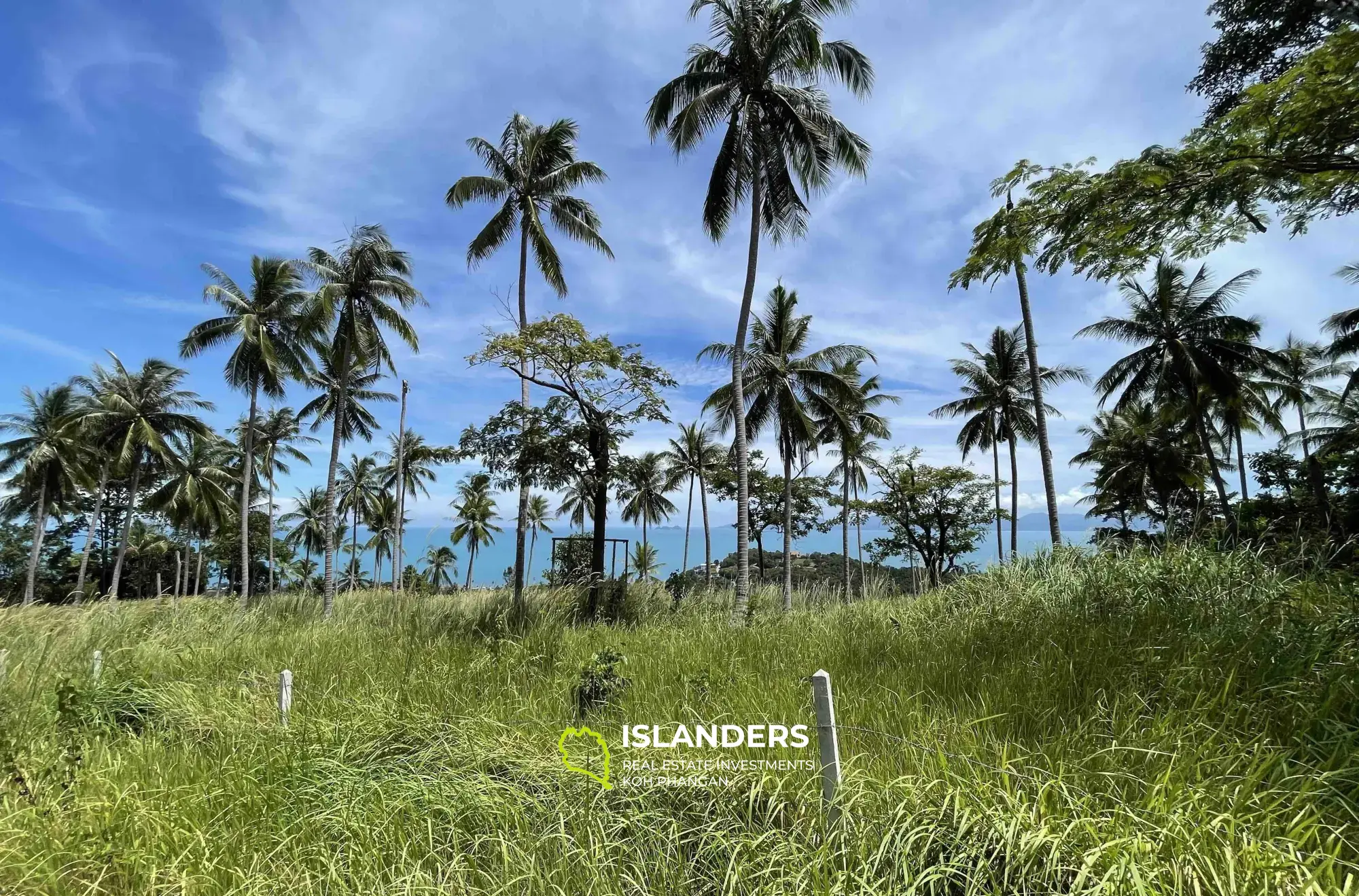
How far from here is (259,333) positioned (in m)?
21.3

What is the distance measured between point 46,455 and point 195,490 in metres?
5.41

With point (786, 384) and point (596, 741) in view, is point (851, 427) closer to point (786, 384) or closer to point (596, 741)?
point (786, 384)

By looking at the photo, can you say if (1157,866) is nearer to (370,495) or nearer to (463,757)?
(463,757)

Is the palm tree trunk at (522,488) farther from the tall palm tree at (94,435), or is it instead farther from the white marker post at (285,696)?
the tall palm tree at (94,435)

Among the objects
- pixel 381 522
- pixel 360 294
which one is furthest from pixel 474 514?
pixel 360 294

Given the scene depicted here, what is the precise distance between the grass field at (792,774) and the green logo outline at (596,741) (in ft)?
0.21

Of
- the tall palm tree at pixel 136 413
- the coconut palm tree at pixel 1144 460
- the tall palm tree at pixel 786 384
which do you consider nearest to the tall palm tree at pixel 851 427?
the tall palm tree at pixel 786 384

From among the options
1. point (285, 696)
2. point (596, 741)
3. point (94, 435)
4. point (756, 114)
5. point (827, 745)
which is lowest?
point (596, 741)

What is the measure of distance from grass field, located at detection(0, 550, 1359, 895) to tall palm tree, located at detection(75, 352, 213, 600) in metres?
24.6

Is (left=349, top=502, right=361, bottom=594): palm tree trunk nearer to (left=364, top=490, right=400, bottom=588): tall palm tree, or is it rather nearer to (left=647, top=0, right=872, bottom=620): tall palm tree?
(left=364, top=490, right=400, bottom=588): tall palm tree

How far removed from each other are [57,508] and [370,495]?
15.0 m

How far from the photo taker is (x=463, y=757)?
12.2 feet

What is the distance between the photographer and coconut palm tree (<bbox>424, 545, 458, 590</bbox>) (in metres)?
49.6

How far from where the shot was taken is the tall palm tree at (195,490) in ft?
93.4
